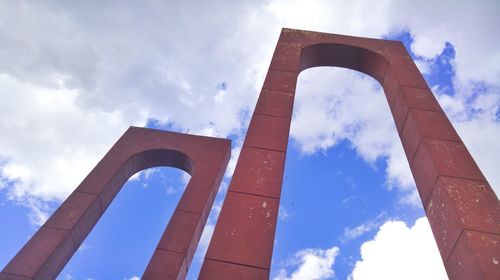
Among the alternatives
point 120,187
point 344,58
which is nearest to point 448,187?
point 344,58

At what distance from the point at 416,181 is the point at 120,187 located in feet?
28.6

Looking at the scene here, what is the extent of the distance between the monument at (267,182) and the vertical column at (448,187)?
0.05ft

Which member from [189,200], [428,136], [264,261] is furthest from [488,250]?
[189,200]

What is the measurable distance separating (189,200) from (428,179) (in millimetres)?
6585

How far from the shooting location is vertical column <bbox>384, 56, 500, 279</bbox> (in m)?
4.39

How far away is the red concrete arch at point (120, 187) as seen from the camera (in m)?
8.72

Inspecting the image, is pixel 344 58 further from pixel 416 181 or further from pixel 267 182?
pixel 267 182

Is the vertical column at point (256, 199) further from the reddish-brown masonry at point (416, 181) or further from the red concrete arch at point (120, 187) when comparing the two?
the red concrete arch at point (120, 187)

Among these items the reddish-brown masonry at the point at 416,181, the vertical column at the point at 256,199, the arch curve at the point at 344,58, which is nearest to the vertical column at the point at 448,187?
the reddish-brown masonry at the point at 416,181

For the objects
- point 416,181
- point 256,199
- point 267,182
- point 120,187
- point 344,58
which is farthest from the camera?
point 120,187

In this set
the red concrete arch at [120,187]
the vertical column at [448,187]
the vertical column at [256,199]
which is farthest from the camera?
the red concrete arch at [120,187]

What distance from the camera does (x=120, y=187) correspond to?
11469 millimetres

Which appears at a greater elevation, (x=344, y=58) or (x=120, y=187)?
(x=344, y=58)

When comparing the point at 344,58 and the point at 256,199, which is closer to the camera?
the point at 256,199
